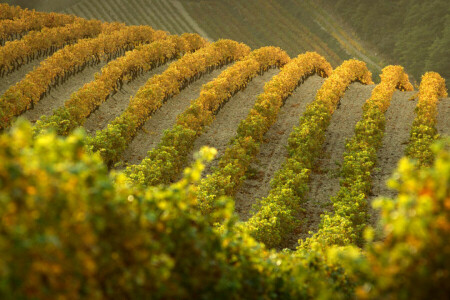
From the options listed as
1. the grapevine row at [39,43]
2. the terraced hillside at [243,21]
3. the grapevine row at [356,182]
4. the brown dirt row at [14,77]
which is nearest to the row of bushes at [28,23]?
the grapevine row at [39,43]

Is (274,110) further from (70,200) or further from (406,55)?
(406,55)

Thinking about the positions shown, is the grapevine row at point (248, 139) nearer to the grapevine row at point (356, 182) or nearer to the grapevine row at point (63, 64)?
the grapevine row at point (356, 182)

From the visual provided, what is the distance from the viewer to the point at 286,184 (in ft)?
76.7

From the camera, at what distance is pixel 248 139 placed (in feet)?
94.7

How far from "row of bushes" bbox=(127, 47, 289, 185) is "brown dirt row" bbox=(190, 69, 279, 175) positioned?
1.92 ft

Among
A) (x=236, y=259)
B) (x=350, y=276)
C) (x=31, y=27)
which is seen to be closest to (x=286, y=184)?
(x=350, y=276)

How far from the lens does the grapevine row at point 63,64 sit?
29.9m

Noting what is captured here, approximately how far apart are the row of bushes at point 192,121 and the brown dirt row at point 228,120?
1.92 feet

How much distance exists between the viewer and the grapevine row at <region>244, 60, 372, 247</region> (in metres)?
19.6

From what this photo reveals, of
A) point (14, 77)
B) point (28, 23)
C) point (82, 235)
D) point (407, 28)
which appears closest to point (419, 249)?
point (82, 235)

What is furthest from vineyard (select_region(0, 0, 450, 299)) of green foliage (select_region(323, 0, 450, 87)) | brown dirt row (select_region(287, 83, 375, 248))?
green foliage (select_region(323, 0, 450, 87))

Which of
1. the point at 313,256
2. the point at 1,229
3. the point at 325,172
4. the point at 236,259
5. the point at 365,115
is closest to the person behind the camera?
the point at 1,229

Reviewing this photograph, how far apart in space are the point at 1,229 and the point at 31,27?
5381 centimetres

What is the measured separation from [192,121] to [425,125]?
656 inches
